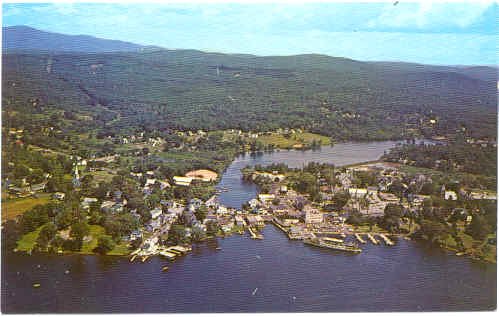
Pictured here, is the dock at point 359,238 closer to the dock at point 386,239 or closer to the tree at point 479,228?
the dock at point 386,239

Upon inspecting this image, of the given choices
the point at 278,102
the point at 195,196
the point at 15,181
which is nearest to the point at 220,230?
the point at 195,196

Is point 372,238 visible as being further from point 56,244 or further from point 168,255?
point 56,244

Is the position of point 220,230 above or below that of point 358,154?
below

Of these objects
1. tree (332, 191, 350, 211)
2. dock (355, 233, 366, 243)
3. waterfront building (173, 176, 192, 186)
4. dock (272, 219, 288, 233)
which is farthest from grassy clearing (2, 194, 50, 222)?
dock (355, 233, 366, 243)

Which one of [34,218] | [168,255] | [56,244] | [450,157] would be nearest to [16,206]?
[34,218]

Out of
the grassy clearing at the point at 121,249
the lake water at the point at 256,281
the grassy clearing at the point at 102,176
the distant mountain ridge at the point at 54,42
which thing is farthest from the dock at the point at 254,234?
the distant mountain ridge at the point at 54,42

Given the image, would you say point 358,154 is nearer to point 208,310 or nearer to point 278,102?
point 278,102

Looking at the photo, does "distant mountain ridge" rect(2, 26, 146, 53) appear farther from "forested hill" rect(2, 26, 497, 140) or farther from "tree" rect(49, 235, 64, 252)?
"tree" rect(49, 235, 64, 252)
